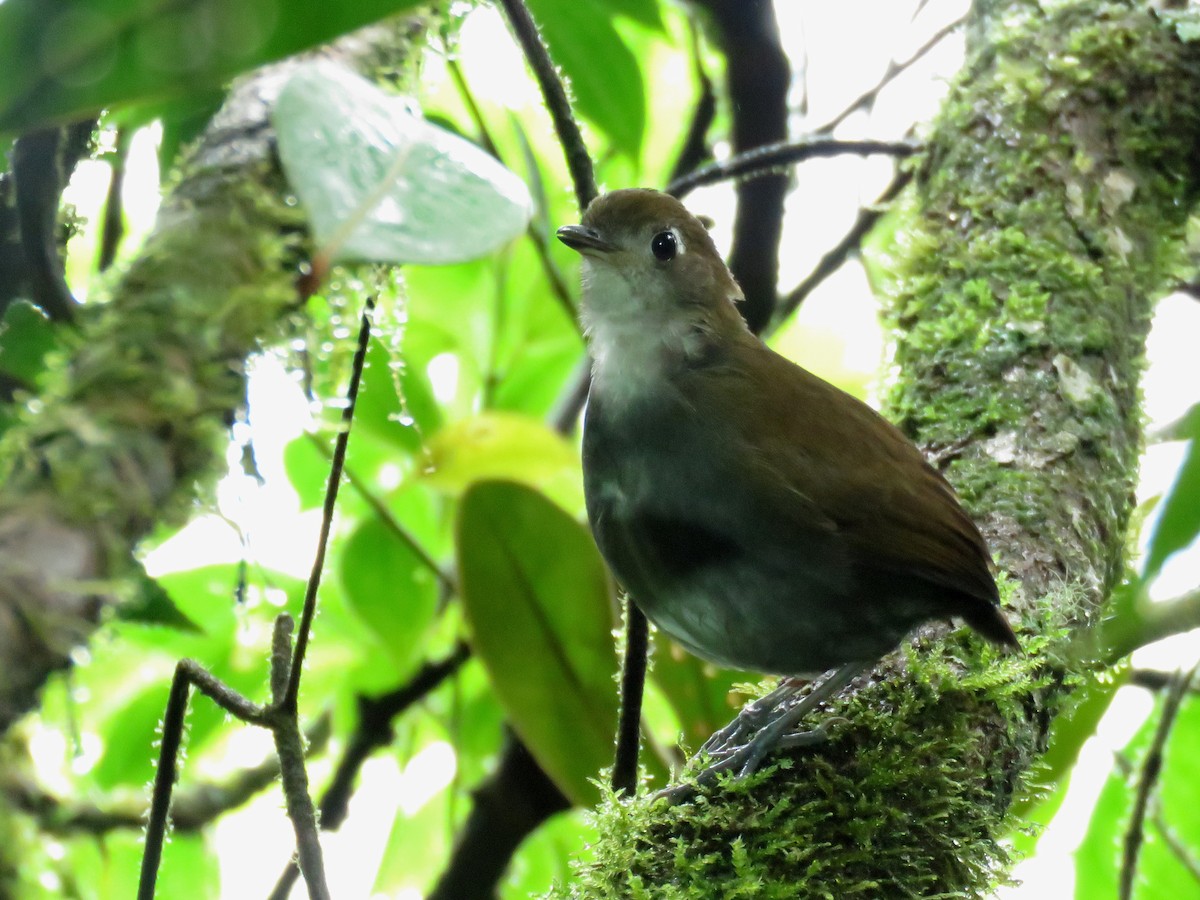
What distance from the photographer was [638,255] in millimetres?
2094

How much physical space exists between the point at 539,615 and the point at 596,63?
1.07 m

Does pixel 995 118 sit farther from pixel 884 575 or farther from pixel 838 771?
pixel 838 771

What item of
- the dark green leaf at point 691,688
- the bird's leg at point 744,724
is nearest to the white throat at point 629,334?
the bird's leg at point 744,724

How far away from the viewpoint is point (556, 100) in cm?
177

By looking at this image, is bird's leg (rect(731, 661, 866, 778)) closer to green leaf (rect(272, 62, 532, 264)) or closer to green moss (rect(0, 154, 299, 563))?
green moss (rect(0, 154, 299, 563))

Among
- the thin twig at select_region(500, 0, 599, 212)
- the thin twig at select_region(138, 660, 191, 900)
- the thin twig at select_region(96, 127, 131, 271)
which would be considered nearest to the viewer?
the thin twig at select_region(138, 660, 191, 900)

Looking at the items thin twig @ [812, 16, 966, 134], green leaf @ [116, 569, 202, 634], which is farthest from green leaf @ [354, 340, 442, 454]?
thin twig @ [812, 16, 966, 134]

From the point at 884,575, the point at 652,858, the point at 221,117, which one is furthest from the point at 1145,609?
the point at 221,117

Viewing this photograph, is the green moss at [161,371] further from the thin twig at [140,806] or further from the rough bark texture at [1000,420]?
the thin twig at [140,806]

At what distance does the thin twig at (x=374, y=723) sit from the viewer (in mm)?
2627

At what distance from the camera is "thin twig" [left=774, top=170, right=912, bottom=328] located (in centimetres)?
302

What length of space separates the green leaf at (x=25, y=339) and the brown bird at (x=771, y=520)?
0.84m

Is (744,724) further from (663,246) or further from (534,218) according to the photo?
(534,218)

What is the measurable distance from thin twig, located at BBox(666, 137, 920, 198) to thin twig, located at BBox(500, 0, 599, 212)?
41cm
